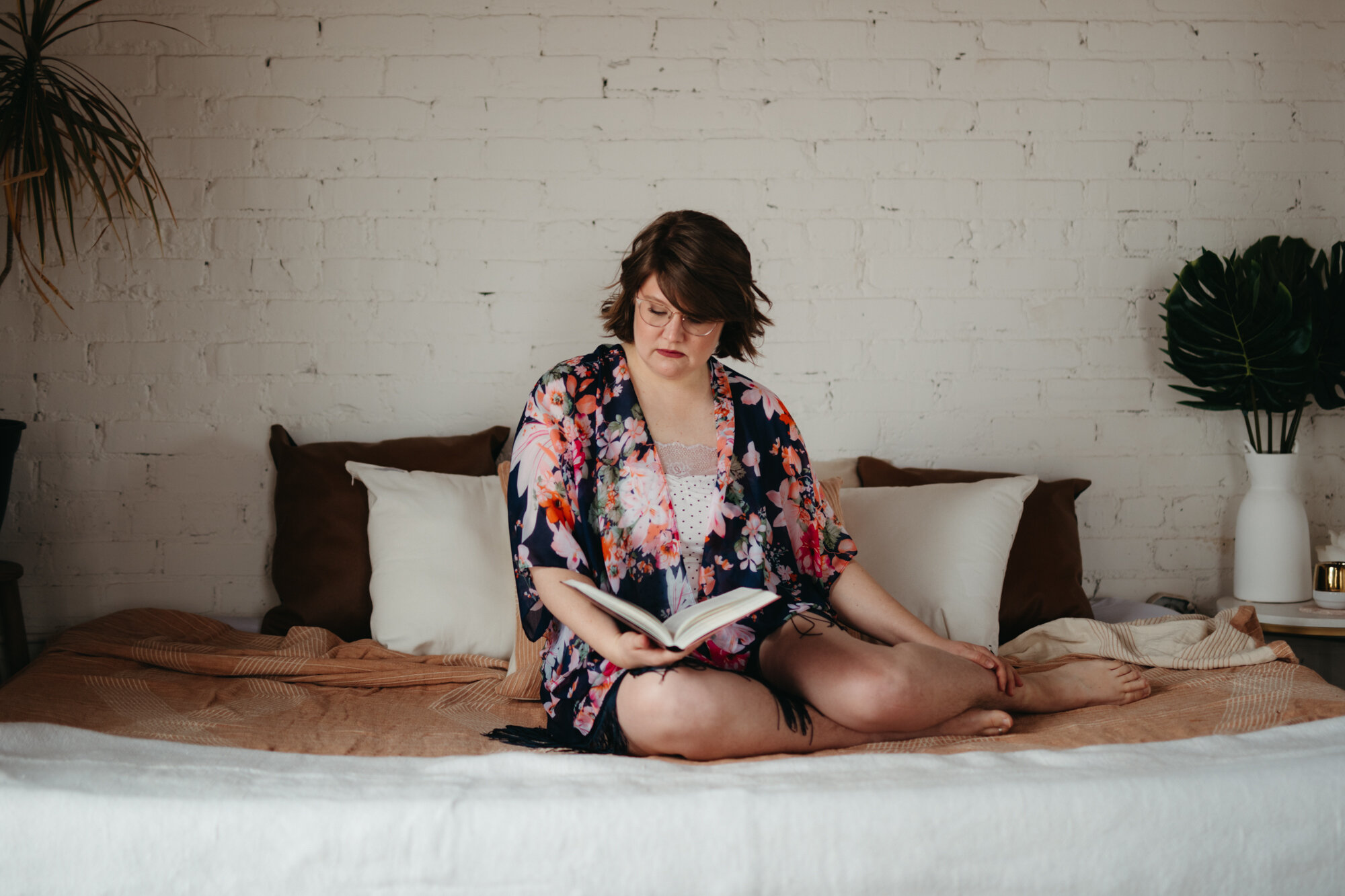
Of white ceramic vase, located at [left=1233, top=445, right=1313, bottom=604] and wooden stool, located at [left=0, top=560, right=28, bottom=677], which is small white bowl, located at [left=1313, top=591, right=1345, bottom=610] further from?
wooden stool, located at [left=0, top=560, right=28, bottom=677]

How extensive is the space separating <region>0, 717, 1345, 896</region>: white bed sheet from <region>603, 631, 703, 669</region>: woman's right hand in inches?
6.6

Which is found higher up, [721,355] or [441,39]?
[441,39]

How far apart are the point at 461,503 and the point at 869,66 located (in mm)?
1588

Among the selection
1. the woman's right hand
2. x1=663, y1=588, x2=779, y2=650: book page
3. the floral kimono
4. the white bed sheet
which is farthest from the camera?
the floral kimono

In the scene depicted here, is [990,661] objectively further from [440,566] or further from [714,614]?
[440,566]

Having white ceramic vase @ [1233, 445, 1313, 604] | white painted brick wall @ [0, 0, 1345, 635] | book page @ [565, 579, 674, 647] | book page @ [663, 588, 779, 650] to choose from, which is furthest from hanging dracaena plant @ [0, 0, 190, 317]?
white ceramic vase @ [1233, 445, 1313, 604]

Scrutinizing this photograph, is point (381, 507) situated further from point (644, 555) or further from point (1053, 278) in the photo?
point (1053, 278)

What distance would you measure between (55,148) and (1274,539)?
3081 mm

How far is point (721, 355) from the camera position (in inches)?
75.7

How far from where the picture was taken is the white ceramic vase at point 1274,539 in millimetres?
2457

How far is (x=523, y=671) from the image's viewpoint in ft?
6.36

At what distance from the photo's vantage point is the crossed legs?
4.76 ft

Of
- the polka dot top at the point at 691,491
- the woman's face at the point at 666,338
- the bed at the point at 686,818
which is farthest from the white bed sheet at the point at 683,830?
the woman's face at the point at 666,338

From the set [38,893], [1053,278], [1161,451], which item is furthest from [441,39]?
[1161,451]
